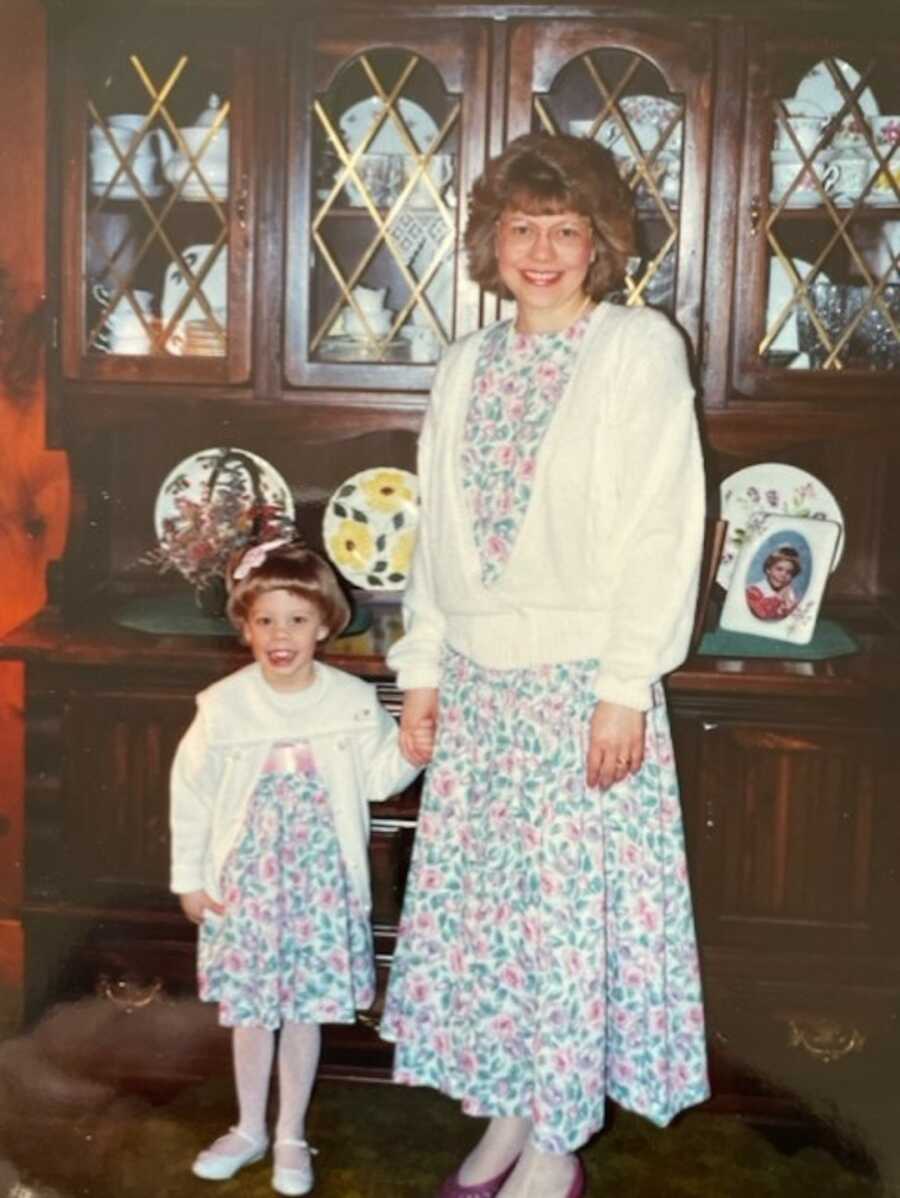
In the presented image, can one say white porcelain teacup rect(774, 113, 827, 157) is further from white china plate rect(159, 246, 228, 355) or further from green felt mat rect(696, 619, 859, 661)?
white china plate rect(159, 246, 228, 355)

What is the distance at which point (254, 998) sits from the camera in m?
1.93

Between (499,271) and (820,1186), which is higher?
(499,271)

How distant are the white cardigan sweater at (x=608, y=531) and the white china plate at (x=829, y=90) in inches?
25.7

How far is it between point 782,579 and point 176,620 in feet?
3.07

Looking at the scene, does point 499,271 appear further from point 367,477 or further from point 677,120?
point 367,477

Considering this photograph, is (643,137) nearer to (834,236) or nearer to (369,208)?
(834,236)

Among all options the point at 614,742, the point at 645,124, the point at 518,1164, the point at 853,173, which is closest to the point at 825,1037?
the point at 518,1164


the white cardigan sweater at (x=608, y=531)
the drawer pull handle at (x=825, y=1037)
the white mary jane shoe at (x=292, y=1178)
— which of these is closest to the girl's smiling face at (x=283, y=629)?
the white cardigan sweater at (x=608, y=531)

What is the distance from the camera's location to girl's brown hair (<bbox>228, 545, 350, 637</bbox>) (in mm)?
1916

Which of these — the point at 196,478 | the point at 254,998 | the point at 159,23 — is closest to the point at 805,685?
the point at 254,998

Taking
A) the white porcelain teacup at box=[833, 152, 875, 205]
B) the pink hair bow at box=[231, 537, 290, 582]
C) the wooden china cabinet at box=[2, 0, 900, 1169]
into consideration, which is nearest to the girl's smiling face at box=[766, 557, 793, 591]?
the wooden china cabinet at box=[2, 0, 900, 1169]

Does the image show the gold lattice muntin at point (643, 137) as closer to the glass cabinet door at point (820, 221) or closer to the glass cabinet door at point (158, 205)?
the glass cabinet door at point (820, 221)

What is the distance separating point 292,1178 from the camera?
1961 mm

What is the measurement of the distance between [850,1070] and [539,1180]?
597mm
